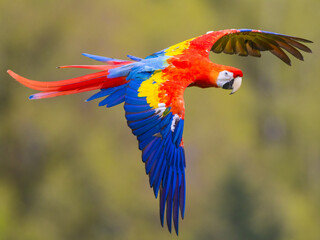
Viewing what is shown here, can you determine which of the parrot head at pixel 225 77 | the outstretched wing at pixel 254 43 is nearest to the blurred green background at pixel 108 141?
the outstretched wing at pixel 254 43

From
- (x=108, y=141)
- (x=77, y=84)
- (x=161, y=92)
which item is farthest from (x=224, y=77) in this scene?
(x=108, y=141)

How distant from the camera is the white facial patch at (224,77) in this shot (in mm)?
4871

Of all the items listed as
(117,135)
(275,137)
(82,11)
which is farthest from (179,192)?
(275,137)

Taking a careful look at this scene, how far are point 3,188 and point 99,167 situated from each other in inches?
189

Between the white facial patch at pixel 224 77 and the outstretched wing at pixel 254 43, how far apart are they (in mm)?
472

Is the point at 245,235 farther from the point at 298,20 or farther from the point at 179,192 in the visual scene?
the point at 179,192

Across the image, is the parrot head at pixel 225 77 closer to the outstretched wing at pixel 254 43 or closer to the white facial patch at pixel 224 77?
the white facial patch at pixel 224 77

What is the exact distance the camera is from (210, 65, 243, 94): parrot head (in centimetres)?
486

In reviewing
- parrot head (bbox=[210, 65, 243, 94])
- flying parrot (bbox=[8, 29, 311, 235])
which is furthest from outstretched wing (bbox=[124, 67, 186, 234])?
parrot head (bbox=[210, 65, 243, 94])

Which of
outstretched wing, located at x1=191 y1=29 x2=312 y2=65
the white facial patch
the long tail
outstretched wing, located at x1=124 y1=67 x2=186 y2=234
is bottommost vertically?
outstretched wing, located at x1=124 y1=67 x2=186 y2=234

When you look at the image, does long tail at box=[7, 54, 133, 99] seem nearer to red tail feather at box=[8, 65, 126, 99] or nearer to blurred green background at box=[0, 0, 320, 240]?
red tail feather at box=[8, 65, 126, 99]

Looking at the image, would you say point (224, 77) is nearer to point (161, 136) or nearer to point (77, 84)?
point (161, 136)

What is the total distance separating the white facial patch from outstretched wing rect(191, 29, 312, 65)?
47 cm

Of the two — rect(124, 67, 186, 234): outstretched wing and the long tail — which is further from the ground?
the long tail
